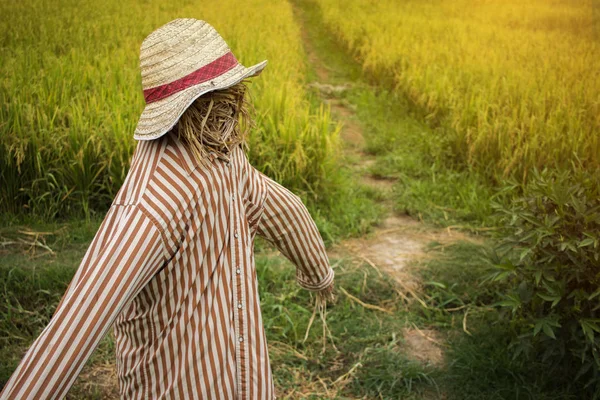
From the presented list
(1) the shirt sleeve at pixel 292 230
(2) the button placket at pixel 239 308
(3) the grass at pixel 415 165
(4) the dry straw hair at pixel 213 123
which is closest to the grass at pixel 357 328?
(3) the grass at pixel 415 165

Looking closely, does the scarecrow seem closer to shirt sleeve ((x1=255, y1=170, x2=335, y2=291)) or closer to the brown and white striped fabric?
the brown and white striped fabric

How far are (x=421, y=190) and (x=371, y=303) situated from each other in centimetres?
109

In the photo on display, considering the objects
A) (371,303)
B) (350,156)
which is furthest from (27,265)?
(350,156)

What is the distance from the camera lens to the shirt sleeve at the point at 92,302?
0.67m

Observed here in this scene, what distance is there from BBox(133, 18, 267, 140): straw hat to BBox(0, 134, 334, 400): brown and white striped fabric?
0.19 feet

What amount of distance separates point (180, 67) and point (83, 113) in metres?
2.32

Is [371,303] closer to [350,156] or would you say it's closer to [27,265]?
[27,265]

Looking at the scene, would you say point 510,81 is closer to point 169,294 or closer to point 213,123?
point 213,123

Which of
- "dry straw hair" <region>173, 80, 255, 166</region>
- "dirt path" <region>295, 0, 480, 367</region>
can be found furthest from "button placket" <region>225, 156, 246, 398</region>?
"dirt path" <region>295, 0, 480, 367</region>

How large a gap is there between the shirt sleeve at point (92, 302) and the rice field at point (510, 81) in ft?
5.53

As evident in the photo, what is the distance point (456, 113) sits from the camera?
3777mm

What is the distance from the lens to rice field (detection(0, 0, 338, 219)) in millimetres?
2668

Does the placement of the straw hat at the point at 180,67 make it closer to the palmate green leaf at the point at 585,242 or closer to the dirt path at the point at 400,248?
the palmate green leaf at the point at 585,242

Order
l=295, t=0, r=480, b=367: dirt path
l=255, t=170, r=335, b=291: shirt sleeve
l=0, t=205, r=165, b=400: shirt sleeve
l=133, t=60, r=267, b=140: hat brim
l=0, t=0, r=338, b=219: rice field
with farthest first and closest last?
l=0, t=0, r=338, b=219: rice field
l=295, t=0, r=480, b=367: dirt path
l=255, t=170, r=335, b=291: shirt sleeve
l=133, t=60, r=267, b=140: hat brim
l=0, t=205, r=165, b=400: shirt sleeve
